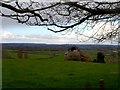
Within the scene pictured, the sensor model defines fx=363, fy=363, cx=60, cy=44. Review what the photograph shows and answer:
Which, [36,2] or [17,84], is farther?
[17,84]

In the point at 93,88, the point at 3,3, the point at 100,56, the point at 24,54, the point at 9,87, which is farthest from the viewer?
the point at 24,54

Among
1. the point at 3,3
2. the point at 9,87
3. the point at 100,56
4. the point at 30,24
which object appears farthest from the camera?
the point at 100,56

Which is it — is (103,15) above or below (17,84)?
above

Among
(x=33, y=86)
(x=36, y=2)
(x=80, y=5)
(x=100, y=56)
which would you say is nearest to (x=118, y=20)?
(x=80, y=5)

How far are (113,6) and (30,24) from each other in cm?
272

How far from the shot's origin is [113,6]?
1138 cm

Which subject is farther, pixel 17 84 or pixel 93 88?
pixel 17 84

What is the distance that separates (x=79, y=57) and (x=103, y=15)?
22.3 metres

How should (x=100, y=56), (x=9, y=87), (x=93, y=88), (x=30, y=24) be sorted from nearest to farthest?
(x=30, y=24) < (x=93, y=88) < (x=9, y=87) < (x=100, y=56)

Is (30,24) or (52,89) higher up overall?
(30,24)

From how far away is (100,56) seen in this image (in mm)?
32312

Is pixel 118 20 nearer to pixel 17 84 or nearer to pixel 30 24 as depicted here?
pixel 30 24

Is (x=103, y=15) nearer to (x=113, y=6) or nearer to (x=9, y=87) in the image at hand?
(x=113, y=6)

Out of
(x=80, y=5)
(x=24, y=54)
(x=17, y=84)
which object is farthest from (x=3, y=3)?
(x=24, y=54)
